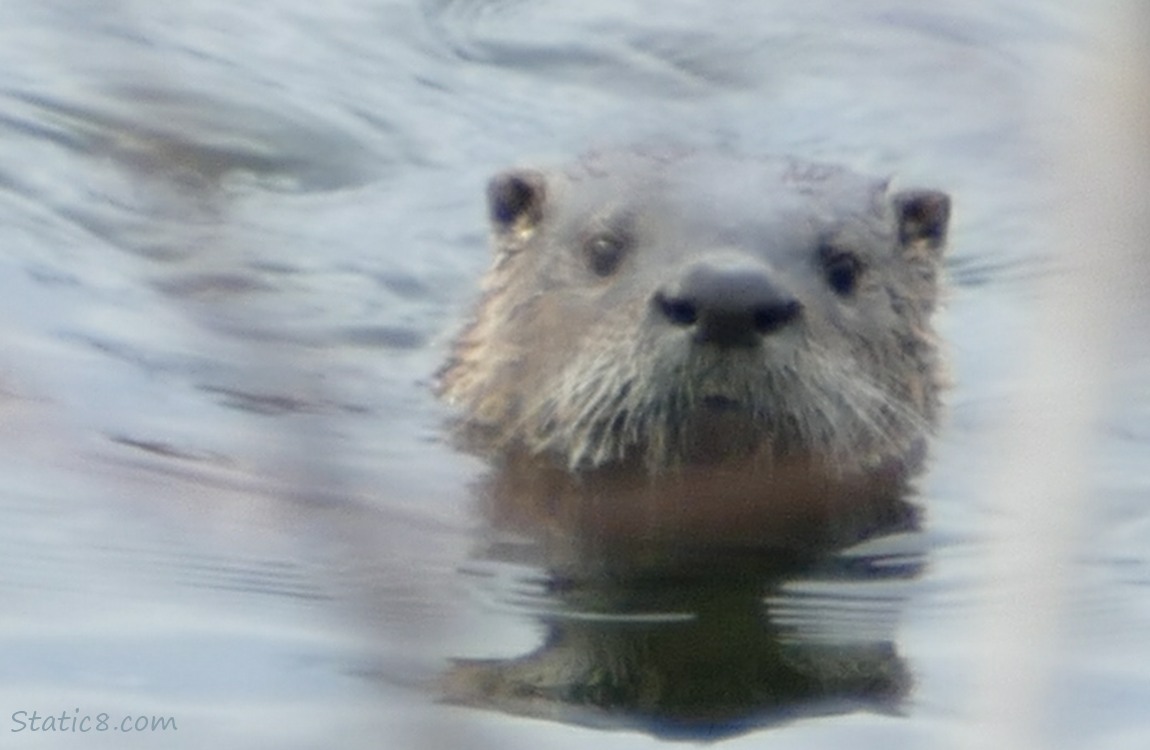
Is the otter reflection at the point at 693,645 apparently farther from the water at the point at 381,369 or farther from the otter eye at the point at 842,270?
the otter eye at the point at 842,270

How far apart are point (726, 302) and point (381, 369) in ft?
8.01

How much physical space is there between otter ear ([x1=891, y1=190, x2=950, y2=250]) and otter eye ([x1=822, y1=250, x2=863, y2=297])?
0.41m

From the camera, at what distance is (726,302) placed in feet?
14.9

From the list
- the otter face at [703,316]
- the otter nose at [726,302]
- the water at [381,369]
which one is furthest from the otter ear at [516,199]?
the otter nose at [726,302]

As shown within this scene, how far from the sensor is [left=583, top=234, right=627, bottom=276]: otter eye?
5.31 metres

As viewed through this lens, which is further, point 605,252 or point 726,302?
point 605,252

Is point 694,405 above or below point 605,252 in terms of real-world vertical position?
below

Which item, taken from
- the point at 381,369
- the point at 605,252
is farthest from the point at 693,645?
the point at 381,369

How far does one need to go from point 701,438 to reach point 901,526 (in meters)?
0.85

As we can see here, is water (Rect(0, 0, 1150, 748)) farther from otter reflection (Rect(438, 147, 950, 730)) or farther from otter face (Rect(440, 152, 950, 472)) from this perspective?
otter face (Rect(440, 152, 950, 472))

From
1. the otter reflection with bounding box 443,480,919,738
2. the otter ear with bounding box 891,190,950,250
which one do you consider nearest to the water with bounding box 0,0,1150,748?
the otter reflection with bounding box 443,480,919,738

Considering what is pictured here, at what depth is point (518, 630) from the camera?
435 cm

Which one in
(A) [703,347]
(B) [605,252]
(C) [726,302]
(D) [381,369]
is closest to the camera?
(C) [726,302]

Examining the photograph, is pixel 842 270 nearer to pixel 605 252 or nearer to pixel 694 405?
pixel 605 252
